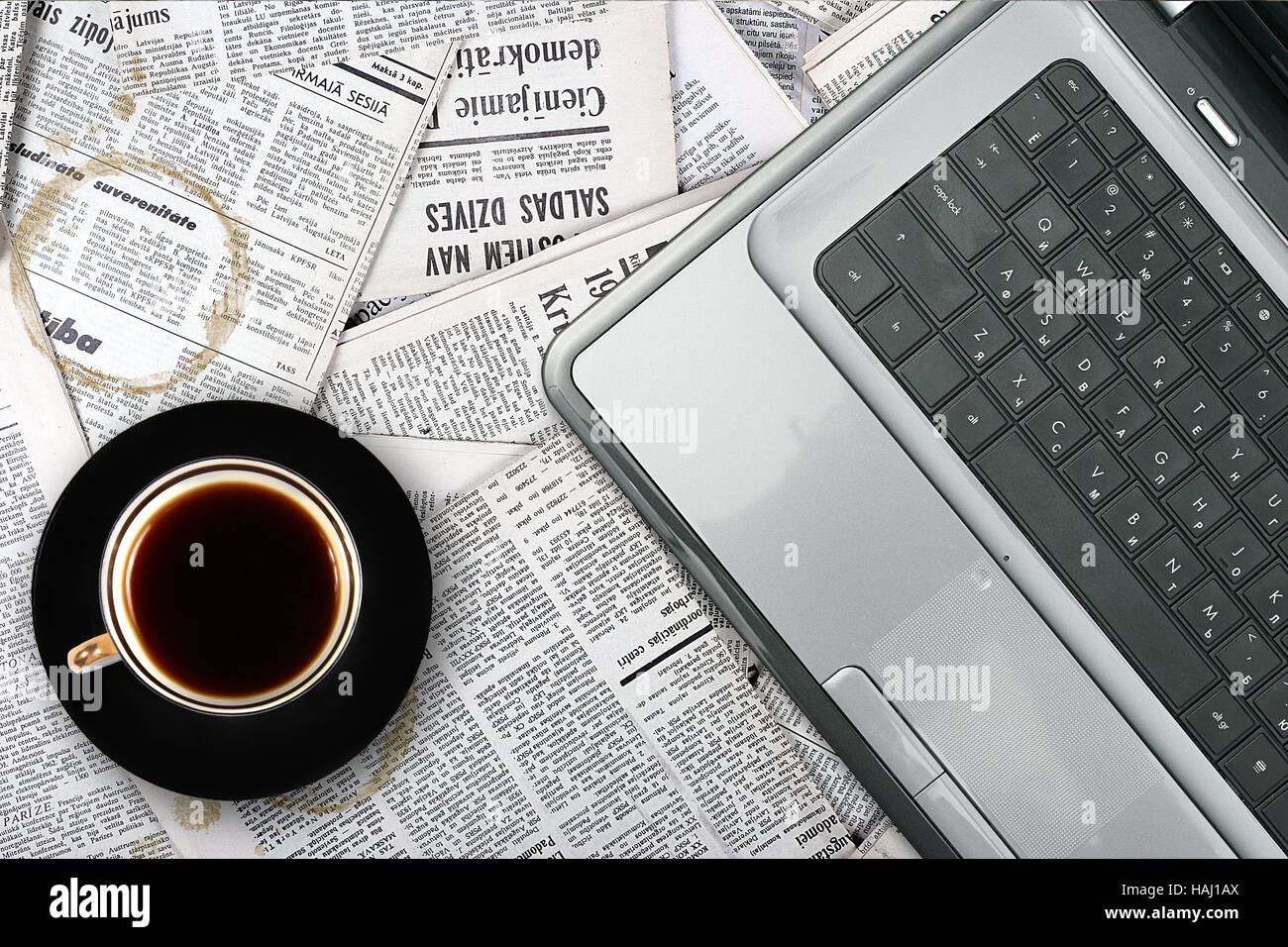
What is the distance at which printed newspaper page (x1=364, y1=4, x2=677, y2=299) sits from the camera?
1.98ft

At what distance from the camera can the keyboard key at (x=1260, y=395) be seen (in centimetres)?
49

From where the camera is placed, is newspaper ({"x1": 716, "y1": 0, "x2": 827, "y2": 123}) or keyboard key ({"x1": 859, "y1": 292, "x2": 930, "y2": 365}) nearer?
keyboard key ({"x1": 859, "y1": 292, "x2": 930, "y2": 365})

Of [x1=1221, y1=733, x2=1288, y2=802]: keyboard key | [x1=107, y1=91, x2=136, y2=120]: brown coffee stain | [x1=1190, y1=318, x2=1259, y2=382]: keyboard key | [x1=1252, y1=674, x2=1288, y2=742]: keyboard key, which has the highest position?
[x1=107, y1=91, x2=136, y2=120]: brown coffee stain

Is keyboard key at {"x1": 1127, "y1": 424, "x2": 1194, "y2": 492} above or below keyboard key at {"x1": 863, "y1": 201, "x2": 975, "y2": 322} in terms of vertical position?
below

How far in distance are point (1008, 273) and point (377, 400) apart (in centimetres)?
37

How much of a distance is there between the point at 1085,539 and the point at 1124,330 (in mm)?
110

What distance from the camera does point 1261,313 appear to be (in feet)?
1.60

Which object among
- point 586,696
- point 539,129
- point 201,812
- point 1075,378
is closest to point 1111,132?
point 1075,378

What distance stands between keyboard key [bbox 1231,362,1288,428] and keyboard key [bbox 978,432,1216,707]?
99mm

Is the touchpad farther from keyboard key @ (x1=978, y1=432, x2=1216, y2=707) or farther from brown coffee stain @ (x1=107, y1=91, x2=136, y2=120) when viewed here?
brown coffee stain @ (x1=107, y1=91, x2=136, y2=120)

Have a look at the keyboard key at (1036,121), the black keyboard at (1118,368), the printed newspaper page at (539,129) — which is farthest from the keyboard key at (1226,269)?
the printed newspaper page at (539,129)

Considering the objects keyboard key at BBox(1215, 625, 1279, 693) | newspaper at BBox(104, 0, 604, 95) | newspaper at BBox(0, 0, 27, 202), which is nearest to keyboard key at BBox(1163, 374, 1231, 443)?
keyboard key at BBox(1215, 625, 1279, 693)
